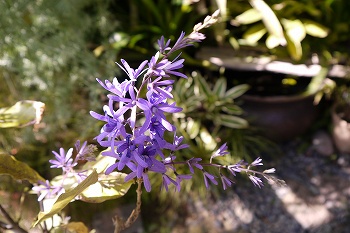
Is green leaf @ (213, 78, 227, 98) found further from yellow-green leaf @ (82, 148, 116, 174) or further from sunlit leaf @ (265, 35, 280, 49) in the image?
yellow-green leaf @ (82, 148, 116, 174)

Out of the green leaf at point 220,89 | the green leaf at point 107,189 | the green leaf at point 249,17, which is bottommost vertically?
the green leaf at point 220,89

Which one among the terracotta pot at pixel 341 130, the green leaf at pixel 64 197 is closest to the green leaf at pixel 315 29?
the terracotta pot at pixel 341 130

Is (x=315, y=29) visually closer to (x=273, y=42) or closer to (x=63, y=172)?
(x=273, y=42)

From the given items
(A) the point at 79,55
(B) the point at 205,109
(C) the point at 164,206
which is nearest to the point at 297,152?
(B) the point at 205,109

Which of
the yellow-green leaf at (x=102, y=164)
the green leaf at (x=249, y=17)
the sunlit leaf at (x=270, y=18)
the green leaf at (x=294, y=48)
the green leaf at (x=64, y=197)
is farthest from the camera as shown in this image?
the green leaf at (x=249, y=17)

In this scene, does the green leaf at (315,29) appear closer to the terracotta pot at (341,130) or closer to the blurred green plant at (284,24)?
the blurred green plant at (284,24)

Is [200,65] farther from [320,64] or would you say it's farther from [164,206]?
[164,206]

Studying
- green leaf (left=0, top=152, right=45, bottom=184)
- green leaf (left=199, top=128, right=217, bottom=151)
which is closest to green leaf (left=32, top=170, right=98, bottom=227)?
green leaf (left=0, top=152, right=45, bottom=184)
